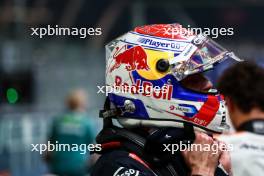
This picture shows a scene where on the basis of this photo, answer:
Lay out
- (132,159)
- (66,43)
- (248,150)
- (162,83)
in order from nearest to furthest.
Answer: (132,159), (162,83), (248,150), (66,43)

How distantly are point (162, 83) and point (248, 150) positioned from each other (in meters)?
0.85

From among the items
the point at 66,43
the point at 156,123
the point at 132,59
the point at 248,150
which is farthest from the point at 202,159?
the point at 66,43

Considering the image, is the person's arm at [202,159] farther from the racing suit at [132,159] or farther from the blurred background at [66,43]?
the blurred background at [66,43]

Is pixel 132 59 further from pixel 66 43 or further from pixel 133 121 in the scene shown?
pixel 66 43

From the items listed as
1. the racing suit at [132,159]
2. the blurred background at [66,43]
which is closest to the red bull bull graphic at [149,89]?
the racing suit at [132,159]

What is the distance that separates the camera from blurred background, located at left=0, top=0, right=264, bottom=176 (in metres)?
9.83

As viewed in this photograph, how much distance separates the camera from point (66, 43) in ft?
39.3

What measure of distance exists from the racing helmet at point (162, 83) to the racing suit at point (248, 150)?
58 cm

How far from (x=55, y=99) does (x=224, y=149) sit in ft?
27.7

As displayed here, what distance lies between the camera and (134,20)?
11.0m

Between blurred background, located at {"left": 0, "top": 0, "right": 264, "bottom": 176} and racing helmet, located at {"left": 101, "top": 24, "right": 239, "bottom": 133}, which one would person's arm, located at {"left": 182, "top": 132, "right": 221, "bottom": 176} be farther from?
blurred background, located at {"left": 0, "top": 0, "right": 264, "bottom": 176}

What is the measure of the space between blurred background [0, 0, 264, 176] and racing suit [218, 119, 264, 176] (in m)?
5.91

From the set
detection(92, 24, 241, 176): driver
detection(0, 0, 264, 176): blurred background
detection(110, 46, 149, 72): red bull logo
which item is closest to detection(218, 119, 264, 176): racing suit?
detection(92, 24, 241, 176): driver

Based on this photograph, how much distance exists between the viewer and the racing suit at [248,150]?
123 inches
